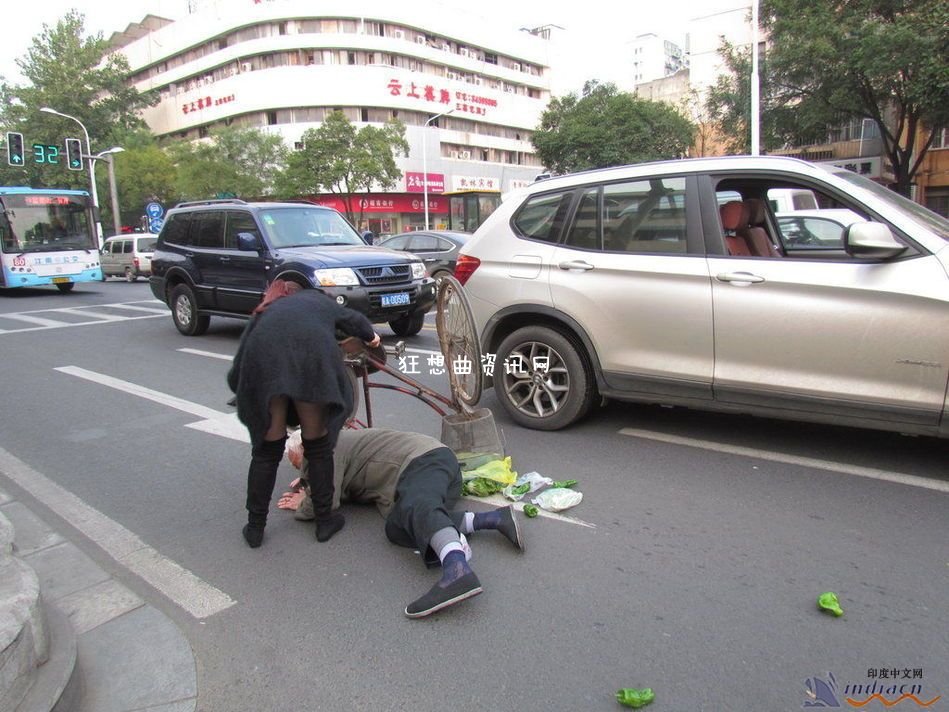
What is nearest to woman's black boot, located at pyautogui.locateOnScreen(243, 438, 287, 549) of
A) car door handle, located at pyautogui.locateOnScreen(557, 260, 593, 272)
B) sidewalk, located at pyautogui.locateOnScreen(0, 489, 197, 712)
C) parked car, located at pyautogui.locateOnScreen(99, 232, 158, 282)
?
sidewalk, located at pyautogui.locateOnScreen(0, 489, 197, 712)

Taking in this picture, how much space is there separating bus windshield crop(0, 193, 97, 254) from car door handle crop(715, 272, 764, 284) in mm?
19012

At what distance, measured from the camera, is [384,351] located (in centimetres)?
382

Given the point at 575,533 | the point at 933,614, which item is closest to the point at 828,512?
the point at 933,614

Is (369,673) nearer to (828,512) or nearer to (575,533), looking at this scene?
(575,533)

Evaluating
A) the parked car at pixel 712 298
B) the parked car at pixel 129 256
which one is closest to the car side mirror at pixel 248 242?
the parked car at pixel 712 298

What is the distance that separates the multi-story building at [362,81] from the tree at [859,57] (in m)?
27.4

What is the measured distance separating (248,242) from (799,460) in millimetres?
7347

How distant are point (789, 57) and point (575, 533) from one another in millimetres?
18542

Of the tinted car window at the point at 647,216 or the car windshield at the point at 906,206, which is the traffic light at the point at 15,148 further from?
the car windshield at the point at 906,206

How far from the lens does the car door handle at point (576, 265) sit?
4715 mm

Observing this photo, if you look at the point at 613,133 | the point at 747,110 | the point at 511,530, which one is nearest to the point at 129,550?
the point at 511,530

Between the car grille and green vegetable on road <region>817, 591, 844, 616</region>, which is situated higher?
the car grille

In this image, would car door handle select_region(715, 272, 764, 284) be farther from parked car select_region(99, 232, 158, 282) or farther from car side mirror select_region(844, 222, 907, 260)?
parked car select_region(99, 232, 158, 282)

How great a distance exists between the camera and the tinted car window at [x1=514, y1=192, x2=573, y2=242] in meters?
4.98
